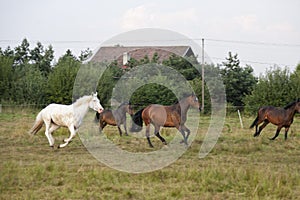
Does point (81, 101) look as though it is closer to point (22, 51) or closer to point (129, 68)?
point (129, 68)

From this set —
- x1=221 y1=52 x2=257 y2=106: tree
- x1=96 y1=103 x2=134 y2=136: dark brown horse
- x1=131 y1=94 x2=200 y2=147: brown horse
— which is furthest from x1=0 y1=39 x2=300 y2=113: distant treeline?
x1=131 y1=94 x2=200 y2=147: brown horse

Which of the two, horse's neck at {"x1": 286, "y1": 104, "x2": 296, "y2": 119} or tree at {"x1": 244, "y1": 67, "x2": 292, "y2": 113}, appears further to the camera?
tree at {"x1": 244, "y1": 67, "x2": 292, "y2": 113}

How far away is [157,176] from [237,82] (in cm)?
2704

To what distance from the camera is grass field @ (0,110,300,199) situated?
6.93 meters

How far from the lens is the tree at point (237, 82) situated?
33750 mm

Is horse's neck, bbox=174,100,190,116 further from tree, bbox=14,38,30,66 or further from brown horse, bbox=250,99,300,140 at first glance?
tree, bbox=14,38,30,66

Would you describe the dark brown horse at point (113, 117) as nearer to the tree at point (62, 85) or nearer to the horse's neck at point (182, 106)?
the horse's neck at point (182, 106)

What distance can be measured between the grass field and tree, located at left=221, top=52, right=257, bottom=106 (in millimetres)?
21895

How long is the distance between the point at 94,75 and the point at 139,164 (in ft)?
55.6

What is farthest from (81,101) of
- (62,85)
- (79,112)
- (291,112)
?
(62,85)

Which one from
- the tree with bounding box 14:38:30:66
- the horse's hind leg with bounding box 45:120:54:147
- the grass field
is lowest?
the grass field

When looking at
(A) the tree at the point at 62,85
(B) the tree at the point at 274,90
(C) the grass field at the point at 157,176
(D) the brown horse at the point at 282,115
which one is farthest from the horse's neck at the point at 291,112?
(A) the tree at the point at 62,85

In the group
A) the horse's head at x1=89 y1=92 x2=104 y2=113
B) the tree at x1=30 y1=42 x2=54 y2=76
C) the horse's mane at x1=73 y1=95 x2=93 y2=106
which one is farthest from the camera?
the tree at x1=30 y1=42 x2=54 y2=76

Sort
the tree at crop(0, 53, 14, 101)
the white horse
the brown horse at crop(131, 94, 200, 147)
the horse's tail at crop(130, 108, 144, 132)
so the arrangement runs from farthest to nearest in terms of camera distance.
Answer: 1. the tree at crop(0, 53, 14, 101)
2. the horse's tail at crop(130, 108, 144, 132)
3. the brown horse at crop(131, 94, 200, 147)
4. the white horse
